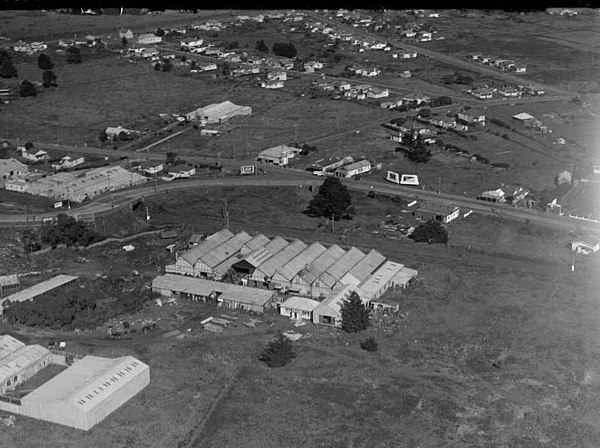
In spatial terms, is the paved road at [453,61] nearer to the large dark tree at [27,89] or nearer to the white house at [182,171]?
the white house at [182,171]

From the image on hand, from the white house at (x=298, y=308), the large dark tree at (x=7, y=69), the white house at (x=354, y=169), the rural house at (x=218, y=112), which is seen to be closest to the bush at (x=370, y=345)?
the white house at (x=298, y=308)

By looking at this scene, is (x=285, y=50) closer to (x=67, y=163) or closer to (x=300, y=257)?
(x=67, y=163)

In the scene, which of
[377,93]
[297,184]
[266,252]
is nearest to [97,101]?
[377,93]

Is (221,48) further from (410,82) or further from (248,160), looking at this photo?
(248,160)

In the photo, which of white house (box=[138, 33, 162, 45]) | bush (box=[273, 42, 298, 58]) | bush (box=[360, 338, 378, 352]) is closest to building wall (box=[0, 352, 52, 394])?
bush (box=[360, 338, 378, 352])

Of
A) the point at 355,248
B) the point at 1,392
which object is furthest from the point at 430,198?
the point at 1,392

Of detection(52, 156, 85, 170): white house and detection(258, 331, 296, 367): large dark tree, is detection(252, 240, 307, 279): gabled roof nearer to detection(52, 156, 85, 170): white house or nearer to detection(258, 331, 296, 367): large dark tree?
detection(258, 331, 296, 367): large dark tree
